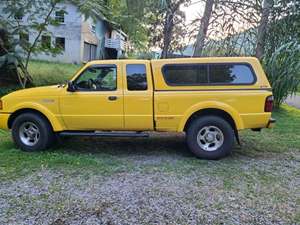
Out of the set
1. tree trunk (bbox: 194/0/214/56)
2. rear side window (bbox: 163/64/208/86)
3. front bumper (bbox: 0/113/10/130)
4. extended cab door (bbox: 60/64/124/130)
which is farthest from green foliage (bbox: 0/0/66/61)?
rear side window (bbox: 163/64/208/86)

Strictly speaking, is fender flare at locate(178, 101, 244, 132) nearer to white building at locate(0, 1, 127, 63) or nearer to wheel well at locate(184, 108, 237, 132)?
wheel well at locate(184, 108, 237, 132)

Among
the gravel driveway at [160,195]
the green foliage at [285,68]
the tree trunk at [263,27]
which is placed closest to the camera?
the gravel driveway at [160,195]

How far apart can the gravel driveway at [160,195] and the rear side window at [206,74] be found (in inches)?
59.0

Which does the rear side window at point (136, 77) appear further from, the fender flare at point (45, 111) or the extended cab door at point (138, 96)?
the fender flare at point (45, 111)

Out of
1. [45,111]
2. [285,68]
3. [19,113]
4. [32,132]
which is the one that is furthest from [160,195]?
[285,68]

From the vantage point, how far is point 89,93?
6.32 metres

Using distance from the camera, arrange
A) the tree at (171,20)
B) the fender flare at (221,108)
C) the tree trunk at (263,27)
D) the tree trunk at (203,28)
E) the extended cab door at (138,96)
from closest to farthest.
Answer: the fender flare at (221,108) → the extended cab door at (138,96) → the tree trunk at (203,28) → the tree trunk at (263,27) → the tree at (171,20)

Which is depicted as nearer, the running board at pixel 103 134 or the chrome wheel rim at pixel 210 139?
the chrome wheel rim at pixel 210 139

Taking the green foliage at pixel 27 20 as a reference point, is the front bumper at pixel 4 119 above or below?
below

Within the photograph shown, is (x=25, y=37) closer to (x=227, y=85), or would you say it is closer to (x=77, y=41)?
(x=227, y=85)


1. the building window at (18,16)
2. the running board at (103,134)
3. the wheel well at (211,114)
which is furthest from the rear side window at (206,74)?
the building window at (18,16)

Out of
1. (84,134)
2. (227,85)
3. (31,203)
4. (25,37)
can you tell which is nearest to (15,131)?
(84,134)

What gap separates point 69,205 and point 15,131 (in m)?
2.93

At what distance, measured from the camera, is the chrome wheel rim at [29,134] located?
6.49 m
